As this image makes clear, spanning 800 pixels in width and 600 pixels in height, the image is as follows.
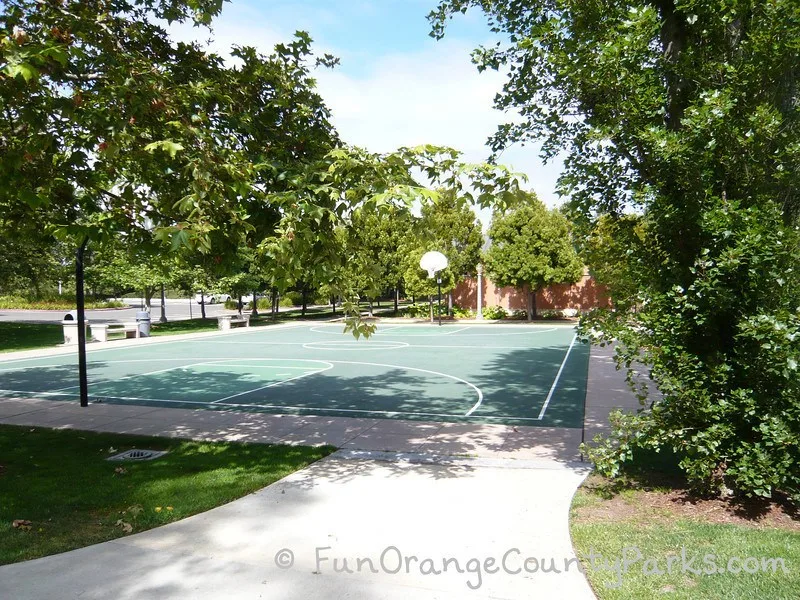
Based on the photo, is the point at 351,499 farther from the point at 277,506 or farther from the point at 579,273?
the point at 579,273

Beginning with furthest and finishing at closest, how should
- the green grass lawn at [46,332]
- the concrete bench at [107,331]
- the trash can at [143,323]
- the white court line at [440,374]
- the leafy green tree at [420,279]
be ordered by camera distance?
1. the leafy green tree at [420,279]
2. the trash can at [143,323]
3. the concrete bench at [107,331]
4. the green grass lawn at [46,332]
5. the white court line at [440,374]

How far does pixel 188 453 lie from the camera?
7789mm

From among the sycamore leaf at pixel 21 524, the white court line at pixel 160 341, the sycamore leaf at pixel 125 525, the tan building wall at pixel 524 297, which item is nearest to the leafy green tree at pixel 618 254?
the sycamore leaf at pixel 125 525

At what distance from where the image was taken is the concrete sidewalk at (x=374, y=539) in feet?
13.3

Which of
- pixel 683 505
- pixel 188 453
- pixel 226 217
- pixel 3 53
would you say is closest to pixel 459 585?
pixel 683 505

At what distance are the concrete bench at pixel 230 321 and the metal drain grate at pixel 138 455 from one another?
77.6 ft

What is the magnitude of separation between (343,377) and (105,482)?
27.7ft

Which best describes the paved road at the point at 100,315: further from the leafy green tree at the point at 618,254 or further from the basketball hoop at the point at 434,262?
the leafy green tree at the point at 618,254

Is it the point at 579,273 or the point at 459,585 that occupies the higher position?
the point at 579,273

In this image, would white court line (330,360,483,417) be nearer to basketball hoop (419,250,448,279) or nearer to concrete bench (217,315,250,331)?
concrete bench (217,315,250,331)

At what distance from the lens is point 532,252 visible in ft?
110

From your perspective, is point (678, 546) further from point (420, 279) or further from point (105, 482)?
point (420, 279)

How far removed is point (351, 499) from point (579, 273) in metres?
30.9

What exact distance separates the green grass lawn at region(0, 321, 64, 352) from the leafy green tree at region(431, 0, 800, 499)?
22.9m
